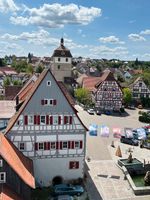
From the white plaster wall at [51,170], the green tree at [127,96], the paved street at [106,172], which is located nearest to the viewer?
the paved street at [106,172]

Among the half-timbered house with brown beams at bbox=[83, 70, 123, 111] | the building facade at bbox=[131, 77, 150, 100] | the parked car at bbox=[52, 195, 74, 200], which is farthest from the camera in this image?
the building facade at bbox=[131, 77, 150, 100]

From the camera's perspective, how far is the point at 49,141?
110 feet

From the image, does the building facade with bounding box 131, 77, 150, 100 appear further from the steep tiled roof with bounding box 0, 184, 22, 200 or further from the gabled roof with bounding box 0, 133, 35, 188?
the steep tiled roof with bounding box 0, 184, 22, 200

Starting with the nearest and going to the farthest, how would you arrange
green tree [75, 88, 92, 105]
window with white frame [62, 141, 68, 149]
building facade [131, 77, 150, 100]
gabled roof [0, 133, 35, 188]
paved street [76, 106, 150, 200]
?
gabled roof [0, 133, 35, 188] → paved street [76, 106, 150, 200] → window with white frame [62, 141, 68, 149] → green tree [75, 88, 92, 105] → building facade [131, 77, 150, 100]

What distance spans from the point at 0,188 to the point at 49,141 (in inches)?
362

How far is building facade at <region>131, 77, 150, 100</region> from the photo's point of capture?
283ft

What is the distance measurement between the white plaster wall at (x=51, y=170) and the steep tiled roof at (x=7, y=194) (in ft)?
26.3

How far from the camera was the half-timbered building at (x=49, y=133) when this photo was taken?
32.3m

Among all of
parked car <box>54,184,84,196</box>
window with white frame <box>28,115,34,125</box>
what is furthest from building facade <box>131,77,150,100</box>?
window with white frame <box>28,115,34,125</box>

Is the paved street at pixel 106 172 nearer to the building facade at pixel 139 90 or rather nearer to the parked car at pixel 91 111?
the parked car at pixel 91 111

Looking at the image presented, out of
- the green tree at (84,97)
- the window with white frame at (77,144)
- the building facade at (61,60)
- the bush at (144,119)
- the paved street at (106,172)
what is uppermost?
the building facade at (61,60)

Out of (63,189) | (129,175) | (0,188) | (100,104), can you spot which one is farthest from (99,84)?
(0,188)

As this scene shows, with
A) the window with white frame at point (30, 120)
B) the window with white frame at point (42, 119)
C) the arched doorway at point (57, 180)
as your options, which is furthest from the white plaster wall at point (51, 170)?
the window with white frame at point (30, 120)

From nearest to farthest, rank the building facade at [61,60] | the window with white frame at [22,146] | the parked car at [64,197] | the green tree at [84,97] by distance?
the parked car at [64,197] < the window with white frame at [22,146] < the green tree at [84,97] < the building facade at [61,60]
